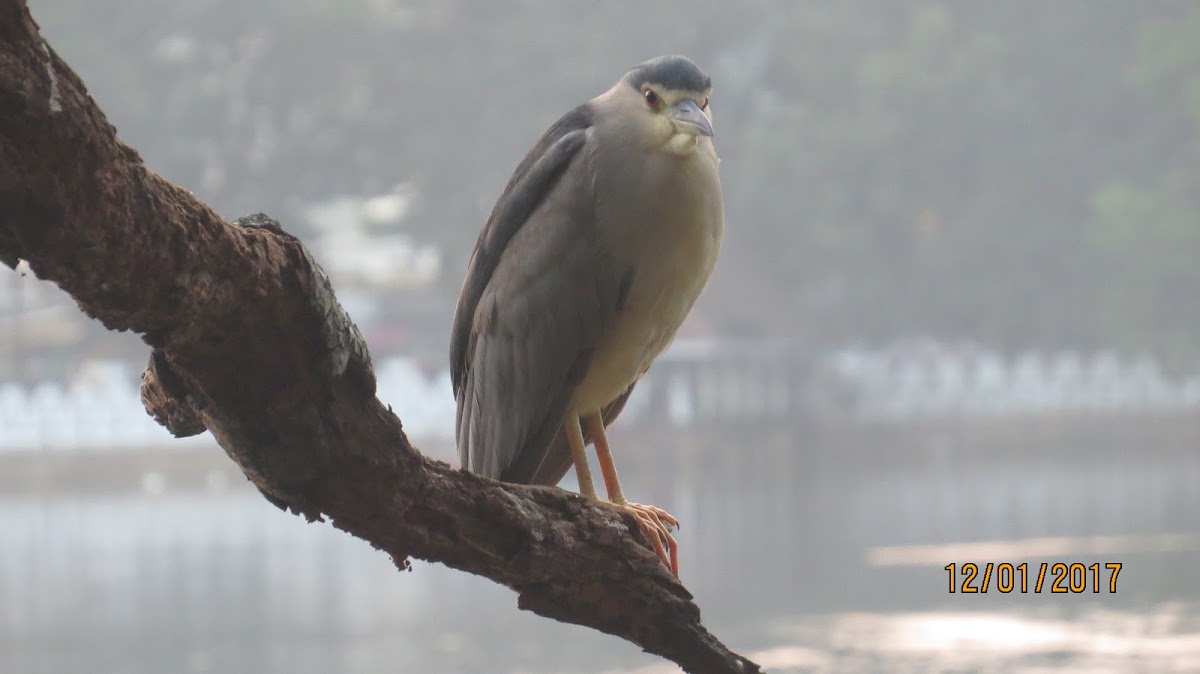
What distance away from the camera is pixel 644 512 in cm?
180

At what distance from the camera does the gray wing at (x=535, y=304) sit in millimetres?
1726

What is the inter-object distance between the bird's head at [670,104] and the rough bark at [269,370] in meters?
0.47

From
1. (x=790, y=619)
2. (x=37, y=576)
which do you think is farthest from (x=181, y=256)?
(x=37, y=576)

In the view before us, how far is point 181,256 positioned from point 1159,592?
765 cm

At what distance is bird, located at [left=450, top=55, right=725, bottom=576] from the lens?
1.69 meters

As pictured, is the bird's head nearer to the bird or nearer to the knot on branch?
the bird

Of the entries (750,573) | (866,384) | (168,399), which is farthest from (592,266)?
(866,384)

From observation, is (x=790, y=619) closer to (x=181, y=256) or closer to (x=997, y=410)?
(x=997, y=410)

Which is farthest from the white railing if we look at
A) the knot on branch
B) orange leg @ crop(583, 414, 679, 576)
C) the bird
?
the knot on branch

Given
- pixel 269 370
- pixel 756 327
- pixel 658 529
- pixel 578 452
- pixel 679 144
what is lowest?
pixel 269 370

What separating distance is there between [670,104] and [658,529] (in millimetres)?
558

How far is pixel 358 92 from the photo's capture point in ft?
36.8

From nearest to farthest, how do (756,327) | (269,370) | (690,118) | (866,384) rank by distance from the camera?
(269,370), (690,118), (866,384), (756,327)

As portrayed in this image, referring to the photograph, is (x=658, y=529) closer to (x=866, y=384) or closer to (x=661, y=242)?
(x=661, y=242)
